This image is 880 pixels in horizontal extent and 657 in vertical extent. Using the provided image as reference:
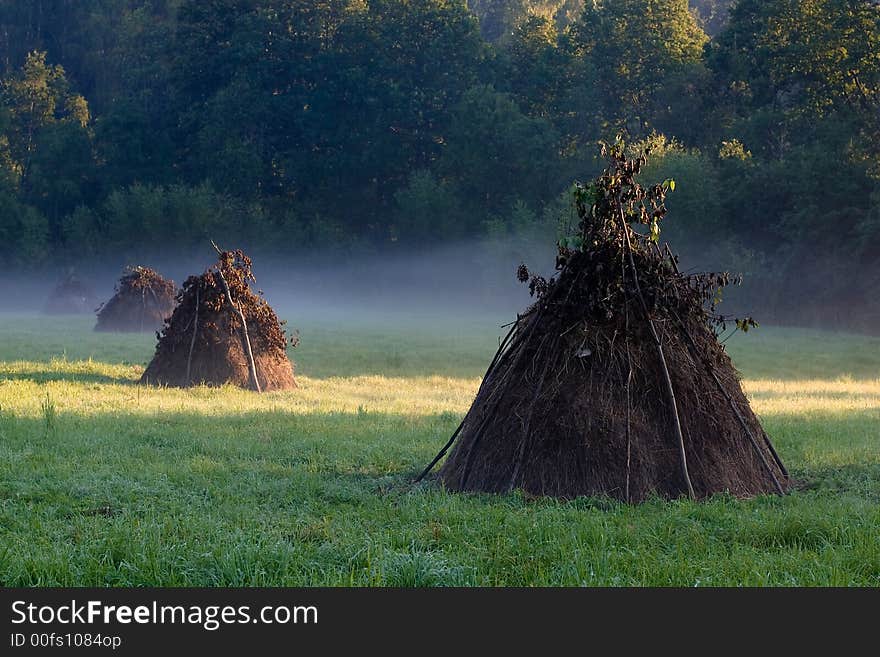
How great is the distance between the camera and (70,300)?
5784 centimetres

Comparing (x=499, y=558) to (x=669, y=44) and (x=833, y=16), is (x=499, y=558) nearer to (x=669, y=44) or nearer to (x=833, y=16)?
(x=833, y=16)

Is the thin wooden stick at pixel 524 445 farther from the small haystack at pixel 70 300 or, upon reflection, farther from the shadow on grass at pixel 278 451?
the small haystack at pixel 70 300

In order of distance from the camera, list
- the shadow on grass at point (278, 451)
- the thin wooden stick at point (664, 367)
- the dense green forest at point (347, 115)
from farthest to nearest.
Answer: the dense green forest at point (347, 115)
the shadow on grass at point (278, 451)
the thin wooden stick at point (664, 367)

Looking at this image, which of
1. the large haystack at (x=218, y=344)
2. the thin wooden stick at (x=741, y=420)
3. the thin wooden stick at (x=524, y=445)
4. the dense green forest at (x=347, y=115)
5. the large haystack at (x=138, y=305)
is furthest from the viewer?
the dense green forest at (x=347, y=115)

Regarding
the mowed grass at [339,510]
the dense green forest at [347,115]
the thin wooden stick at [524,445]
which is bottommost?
the mowed grass at [339,510]

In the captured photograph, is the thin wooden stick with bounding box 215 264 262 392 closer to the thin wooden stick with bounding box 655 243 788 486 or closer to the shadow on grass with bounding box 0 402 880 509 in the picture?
the shadow on grass with bounding box 0 402 880 509

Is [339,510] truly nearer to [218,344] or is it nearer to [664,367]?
[664,367]

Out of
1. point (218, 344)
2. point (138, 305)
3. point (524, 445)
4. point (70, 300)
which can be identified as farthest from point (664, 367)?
point (70, 300)

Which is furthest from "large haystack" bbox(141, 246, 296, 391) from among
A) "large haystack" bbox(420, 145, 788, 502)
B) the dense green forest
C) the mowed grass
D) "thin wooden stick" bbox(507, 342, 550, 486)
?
the dense green forest

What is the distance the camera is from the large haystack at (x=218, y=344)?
64.4ft

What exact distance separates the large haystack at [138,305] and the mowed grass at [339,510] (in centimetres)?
2212

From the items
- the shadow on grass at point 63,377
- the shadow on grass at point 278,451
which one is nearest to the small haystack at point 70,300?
the shadow on grass at point 63,377

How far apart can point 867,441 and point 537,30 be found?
75.7 meters

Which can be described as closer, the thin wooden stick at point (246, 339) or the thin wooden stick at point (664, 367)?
the thin wooden stick at point (664, 367)
